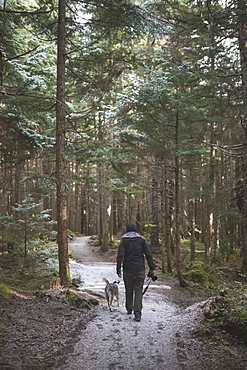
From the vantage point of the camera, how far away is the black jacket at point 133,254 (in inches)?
253

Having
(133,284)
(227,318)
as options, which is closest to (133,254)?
(133,284)

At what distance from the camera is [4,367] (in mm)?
3586

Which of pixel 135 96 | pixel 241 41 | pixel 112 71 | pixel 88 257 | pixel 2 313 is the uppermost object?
pixel 241 41

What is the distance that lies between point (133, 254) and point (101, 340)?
6.87ft

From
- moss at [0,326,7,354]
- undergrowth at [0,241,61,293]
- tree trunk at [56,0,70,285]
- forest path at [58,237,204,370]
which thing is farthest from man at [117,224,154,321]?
undergrowth at [0,241,61,293]

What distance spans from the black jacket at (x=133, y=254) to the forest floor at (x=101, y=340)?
1.10m

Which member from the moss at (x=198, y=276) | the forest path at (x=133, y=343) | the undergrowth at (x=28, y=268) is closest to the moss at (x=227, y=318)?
the forest path at (x=133, y=343)

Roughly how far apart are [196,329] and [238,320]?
0.83 meters

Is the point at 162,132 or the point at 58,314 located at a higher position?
the point at 162,132

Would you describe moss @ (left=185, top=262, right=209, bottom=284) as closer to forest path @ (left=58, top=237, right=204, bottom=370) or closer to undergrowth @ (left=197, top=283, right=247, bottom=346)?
forest path @ (left=58, top=237, right=204, bottom=370)

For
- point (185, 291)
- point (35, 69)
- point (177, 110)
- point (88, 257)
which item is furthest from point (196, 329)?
point (88, 257)

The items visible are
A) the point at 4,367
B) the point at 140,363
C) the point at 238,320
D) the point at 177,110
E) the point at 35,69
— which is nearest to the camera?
the point at 4,367

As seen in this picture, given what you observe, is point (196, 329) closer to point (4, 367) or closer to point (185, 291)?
point (4, 367)

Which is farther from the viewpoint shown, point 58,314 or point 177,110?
point 177,110
